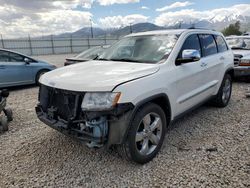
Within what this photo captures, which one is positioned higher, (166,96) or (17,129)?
(166,96)

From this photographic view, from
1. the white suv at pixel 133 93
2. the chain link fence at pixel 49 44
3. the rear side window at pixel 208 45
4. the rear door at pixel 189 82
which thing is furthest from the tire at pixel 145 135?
the chain link fence at pixel 49 44

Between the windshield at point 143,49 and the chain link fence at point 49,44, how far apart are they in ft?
97.9

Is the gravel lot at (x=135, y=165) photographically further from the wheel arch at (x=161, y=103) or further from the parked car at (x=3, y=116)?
the wheel arch at (x=161, y=103)

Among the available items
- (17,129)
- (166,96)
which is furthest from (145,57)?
(17,129)

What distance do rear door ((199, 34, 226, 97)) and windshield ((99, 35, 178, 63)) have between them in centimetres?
91

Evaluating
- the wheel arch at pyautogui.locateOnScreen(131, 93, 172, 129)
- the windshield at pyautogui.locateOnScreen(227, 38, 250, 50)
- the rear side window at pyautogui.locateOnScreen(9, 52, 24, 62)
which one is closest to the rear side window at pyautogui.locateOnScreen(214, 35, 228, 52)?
the wheel arch at pyautogui.locateOnScreen(131, 93, 172, 129)

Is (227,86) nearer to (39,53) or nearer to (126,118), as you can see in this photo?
(126,118)

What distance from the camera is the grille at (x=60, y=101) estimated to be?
2865 millimetres

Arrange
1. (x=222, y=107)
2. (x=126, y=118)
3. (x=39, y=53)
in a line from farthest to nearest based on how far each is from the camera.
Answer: (x=39, y=53) < (x=222, y=107) < (x=126, y=118)

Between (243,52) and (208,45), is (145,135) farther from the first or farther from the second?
(243,52)

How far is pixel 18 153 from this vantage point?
11.7 feet

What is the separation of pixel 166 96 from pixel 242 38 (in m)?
7.95

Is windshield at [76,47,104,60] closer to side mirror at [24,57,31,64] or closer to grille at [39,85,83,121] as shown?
side mirror at [24,57,31,64]

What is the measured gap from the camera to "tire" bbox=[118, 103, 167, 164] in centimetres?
289
